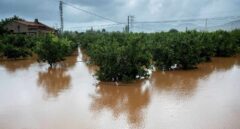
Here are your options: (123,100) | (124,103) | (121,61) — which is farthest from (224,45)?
(124,103)

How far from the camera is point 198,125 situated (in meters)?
7.73

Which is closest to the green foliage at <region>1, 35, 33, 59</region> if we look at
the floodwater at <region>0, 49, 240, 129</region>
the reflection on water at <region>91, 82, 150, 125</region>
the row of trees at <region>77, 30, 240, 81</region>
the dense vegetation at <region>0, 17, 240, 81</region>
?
the dense vegetation at <region>0, 17, 240, 81</region>

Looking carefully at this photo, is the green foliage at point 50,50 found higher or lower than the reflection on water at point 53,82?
higher

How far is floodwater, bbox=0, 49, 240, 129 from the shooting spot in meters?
8.09

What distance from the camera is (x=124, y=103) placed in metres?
10.4

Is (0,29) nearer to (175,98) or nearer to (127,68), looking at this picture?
(127,68)

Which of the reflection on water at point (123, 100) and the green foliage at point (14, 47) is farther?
the green foliage at point (14, 47)

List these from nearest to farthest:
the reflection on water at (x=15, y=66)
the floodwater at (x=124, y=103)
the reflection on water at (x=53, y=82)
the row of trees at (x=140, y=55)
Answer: the floodwater at (x=124, y=103) → the reflection on water at (x=53, y=82) → the row of trees at (x=140, y=55) → the reflection on water at (x=15, y=66)

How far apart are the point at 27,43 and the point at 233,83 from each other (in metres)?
24.4

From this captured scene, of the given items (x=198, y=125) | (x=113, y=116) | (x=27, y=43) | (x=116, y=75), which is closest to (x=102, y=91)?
(x=116, y=75)

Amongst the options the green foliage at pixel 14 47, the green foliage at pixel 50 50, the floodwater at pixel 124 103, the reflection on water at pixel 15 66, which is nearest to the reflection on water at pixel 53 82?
the floodwater at pixel 124 103

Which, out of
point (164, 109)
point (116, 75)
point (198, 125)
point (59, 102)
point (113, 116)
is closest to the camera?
point (198, 125)

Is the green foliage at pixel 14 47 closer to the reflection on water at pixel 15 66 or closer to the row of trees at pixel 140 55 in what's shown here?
the reflection on water at pixel 15 66

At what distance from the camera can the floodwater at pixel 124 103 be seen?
319 inches
